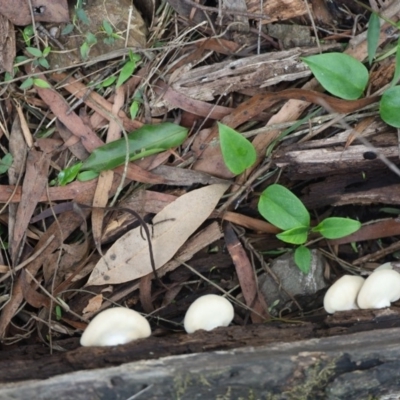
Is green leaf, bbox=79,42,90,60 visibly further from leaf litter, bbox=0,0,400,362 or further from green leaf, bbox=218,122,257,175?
green leaf, bbox=218,122,257,175

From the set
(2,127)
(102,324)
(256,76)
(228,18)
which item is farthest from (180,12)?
(102,324)

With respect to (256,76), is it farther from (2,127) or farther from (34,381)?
(34,381)

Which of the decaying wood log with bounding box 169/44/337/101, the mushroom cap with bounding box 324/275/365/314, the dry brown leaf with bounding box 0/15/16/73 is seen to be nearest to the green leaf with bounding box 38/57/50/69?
the dry brown leaf with bounding box 0/15/16/73

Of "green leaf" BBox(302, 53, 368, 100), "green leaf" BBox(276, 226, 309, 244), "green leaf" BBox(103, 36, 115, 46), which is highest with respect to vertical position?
"green leaf" BBox(103, 36, 115, 46)

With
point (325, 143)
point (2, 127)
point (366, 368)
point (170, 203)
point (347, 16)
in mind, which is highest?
point (347, 16)

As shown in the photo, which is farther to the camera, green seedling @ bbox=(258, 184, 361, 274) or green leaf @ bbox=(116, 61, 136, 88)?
green leaf @ bbox=(116, 61, 136, 88)

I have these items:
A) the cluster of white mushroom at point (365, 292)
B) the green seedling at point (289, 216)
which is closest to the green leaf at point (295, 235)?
the green seedling at point (289, 216)
